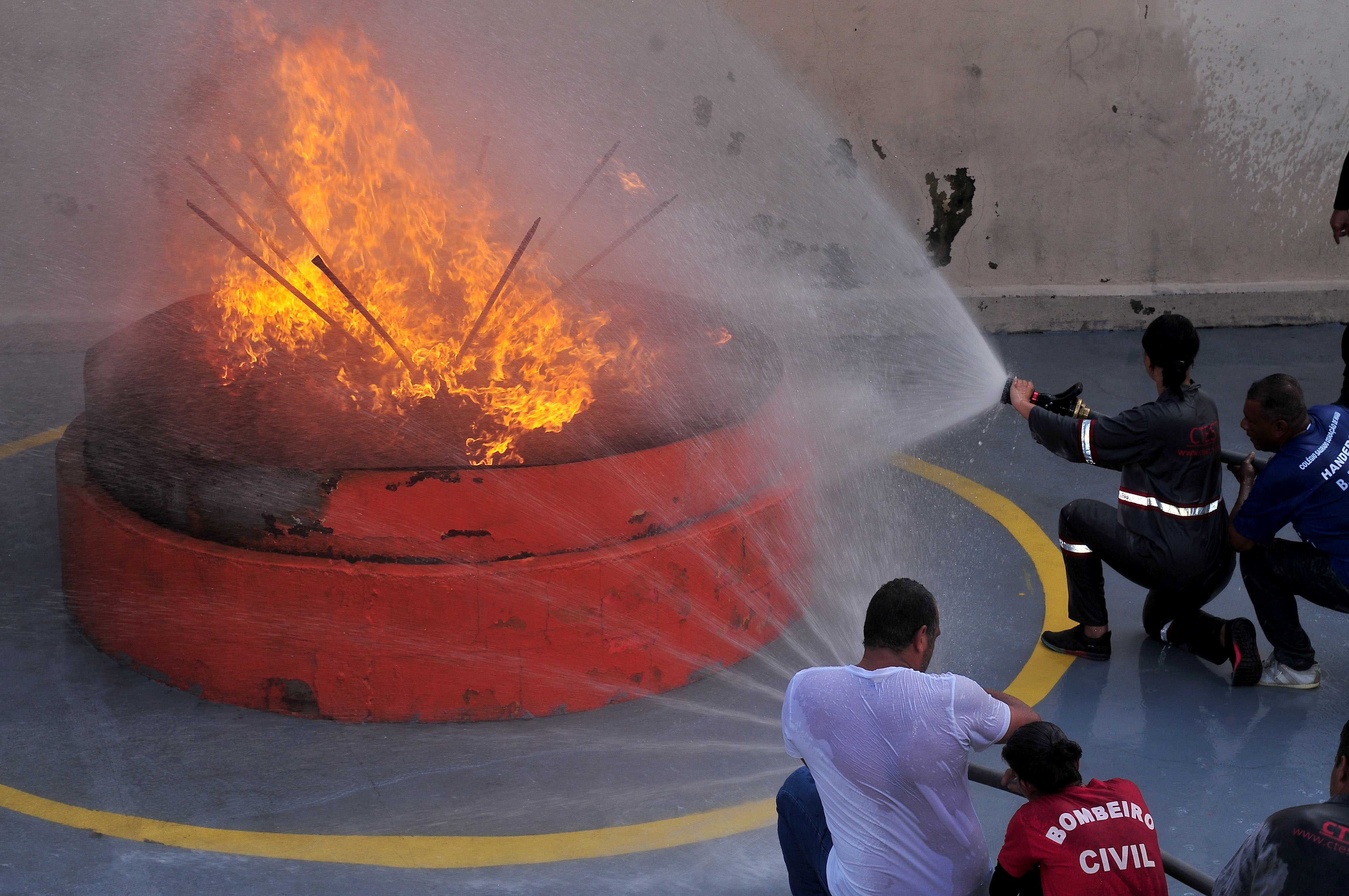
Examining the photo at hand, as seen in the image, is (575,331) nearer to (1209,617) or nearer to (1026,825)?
(1209,617)

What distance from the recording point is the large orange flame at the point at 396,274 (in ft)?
17.4

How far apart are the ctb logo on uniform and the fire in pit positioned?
165 centimetres

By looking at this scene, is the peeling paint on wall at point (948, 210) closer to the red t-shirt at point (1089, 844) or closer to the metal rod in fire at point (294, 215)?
the metal rod in fire at point (294, 215)

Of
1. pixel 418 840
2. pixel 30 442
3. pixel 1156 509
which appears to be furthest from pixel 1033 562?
pixel 30 442

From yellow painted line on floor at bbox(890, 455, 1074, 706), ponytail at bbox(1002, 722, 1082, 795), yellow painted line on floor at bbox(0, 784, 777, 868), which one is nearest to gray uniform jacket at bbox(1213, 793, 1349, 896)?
ponytail at bbox(1002, 722, 1082, 795)

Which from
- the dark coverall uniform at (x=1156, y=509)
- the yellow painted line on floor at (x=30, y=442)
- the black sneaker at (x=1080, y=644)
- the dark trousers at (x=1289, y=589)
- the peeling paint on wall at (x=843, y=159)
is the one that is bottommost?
the black sneaker at (x=1080, y=644)

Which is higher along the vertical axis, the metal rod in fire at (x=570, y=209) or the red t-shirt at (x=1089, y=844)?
the metal rod in fire at (x=570, y=209)

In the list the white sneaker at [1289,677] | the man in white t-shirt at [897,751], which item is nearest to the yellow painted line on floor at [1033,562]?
the white sneaker at [1289,677]

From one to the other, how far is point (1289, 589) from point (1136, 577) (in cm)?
58

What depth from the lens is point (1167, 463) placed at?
4.81 m

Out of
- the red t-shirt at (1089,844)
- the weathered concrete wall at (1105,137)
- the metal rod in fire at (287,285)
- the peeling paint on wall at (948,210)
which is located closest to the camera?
the red t-shirt at (1089,844)

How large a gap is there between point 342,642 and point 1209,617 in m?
3.62

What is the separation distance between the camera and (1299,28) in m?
9.30

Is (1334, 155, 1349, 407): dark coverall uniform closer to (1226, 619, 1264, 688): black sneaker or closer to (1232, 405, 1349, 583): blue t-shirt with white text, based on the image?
(1232, 405, 1349, 583): blue t-shirt with white text
